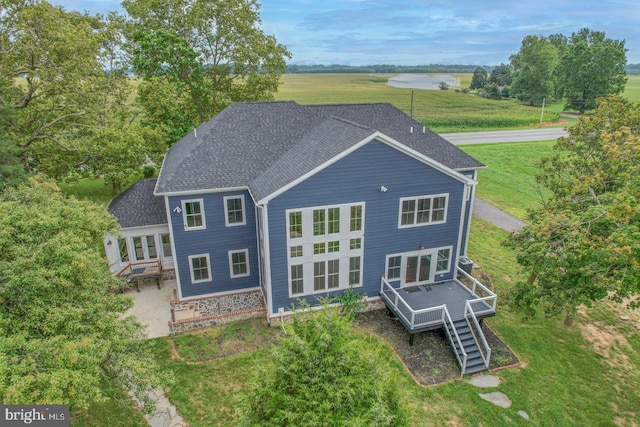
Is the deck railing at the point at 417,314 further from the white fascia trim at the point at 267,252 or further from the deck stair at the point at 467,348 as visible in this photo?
the white fascia trim at the point at 267,252

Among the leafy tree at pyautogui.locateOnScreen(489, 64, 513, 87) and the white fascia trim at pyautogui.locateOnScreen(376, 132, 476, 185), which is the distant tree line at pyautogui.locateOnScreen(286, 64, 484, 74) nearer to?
the leafy tree at pyautogui.locateOnScreen(489, 64, 513, 87)

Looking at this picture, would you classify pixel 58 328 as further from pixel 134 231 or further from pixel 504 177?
pixel 504 177

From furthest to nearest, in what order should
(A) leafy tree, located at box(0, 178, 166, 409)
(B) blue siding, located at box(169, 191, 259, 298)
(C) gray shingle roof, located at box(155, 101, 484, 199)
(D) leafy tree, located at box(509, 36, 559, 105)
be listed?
1. (D) leafy tree, located at box(509, 36, 559, 105)
2. (B) blue siding, located at box(169, 191, 259, 298)
3. (C) gray shingle roof, located at box(155, 101, 484, 199)
4. (A) leafy tree, located at box(0, 178, 166, 409)

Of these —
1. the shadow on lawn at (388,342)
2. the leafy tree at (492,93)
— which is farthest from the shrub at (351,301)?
the leafy tree at (492,93)

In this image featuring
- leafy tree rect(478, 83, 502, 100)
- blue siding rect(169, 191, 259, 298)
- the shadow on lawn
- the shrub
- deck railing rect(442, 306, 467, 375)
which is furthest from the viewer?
leafy tree rect(478, 83, 502, 100)

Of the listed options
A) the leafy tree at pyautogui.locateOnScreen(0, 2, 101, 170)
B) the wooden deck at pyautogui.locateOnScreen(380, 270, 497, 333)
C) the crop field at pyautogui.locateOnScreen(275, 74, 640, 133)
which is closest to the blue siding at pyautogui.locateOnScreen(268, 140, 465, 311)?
the wooden deck at pyautogui.locateOnScreen(380, 270, 497, 333)

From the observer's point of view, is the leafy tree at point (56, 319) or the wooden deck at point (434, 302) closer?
the leafy tree at point (56, 319)
